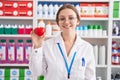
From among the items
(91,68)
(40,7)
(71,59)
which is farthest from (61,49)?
(40,7)

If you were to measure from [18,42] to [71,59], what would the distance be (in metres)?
1.89

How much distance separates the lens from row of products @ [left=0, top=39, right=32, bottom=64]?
3141mm

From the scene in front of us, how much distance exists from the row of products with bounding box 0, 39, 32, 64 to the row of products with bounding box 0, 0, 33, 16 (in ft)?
1.29

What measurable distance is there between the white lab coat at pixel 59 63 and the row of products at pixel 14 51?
1.66 m

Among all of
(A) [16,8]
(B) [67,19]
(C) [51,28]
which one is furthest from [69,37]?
(A) [16,8]

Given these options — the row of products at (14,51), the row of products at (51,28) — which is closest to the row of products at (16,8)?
the row of products at (51,28)

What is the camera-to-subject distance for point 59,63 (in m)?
1.46

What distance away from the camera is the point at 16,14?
10.3 feet

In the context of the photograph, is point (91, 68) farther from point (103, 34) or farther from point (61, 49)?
point (103, 34)

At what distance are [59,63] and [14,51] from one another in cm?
182

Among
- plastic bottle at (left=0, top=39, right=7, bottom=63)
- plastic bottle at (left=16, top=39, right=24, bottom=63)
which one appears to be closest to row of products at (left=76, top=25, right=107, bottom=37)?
plastic bottle at (left=16, top=39, right=24, bottom=63)

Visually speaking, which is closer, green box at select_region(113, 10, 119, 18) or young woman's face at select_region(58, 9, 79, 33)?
young woman's face at select_region(58, 9, 79, 33)

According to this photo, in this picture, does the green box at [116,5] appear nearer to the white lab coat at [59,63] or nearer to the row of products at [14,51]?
the row of products at [14,51]

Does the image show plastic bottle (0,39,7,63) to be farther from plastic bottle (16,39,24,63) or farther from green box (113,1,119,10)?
green box (113,1,119,10)
